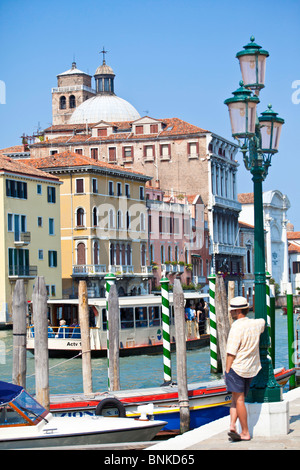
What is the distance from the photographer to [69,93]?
71938 millimetres

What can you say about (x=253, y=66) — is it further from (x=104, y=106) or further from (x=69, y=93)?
(x=69, y=93)

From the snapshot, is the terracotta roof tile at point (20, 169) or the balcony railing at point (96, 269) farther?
the balcony railing at point (96, 269)

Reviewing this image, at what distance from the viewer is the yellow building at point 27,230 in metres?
36.6

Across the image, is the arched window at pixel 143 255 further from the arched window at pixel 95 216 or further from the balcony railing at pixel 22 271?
the balcony railing at pixel 22 271

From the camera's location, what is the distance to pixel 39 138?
58219 mm

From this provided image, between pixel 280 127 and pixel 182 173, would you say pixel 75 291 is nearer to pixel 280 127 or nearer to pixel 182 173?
pixel 182 173

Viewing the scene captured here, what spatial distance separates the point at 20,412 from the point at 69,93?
64598 mm

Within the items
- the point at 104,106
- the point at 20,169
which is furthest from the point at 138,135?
the point at 20,169

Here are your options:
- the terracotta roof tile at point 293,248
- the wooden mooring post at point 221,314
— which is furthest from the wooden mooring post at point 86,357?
the terracotta roof tile at point 293,248

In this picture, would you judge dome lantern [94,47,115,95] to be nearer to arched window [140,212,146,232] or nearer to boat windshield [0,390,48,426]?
arched window [140,212,146,232]

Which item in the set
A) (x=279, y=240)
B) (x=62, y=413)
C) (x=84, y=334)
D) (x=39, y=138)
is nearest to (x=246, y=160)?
(x=62, y=413)

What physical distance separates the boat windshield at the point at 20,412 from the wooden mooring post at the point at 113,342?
367cm

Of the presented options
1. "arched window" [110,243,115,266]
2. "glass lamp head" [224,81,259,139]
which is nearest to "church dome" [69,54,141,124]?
"arched window" [110,243,115,266]

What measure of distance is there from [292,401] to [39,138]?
165ft
